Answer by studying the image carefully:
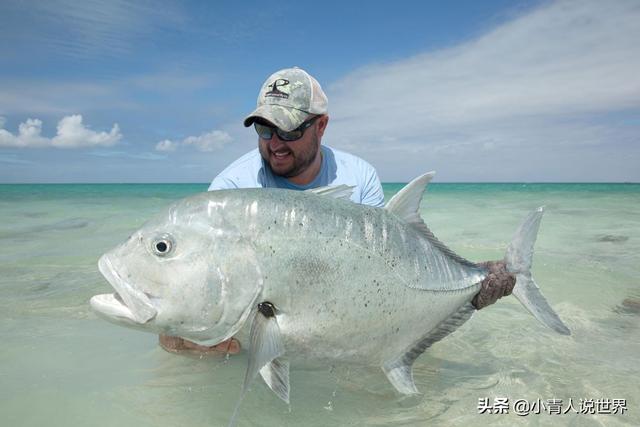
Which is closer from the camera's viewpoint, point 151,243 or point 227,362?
point 151,243

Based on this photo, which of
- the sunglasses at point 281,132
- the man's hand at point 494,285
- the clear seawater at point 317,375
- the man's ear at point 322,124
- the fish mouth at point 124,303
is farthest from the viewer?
the man's ear at point 322,124

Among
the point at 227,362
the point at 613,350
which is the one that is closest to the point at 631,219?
the point at 613,350

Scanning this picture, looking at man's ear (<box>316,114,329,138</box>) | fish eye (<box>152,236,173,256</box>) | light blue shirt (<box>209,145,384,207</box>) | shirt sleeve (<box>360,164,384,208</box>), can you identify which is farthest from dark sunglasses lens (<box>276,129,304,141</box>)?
fish eye (<box>152,236,173,256</box>)

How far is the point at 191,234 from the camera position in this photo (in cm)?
203

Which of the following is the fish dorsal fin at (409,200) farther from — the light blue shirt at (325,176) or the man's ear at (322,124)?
the man's ear at (322,124)

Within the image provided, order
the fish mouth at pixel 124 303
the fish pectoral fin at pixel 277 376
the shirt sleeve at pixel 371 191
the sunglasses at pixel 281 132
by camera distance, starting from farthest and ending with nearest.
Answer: the shirt sleeve at pixel 371 191, the sunglasses at pixel 281 132, the fish pectoral fin at pixel 277 376, the fish mouth at pixel 124 303

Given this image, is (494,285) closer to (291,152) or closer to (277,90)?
(291,152)

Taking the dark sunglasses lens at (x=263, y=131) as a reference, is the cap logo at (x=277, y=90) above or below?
above

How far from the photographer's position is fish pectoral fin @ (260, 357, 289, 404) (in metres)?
2.20

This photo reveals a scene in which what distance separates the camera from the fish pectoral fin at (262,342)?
2041mm

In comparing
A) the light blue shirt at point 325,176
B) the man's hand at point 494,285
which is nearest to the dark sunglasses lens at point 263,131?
the light blue shirt at point 325,176

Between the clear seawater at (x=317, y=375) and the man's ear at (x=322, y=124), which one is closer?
the clear seawater at (x=317, y=375)

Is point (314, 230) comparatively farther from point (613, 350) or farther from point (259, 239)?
point (613, 350)

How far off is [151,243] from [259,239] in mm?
472
